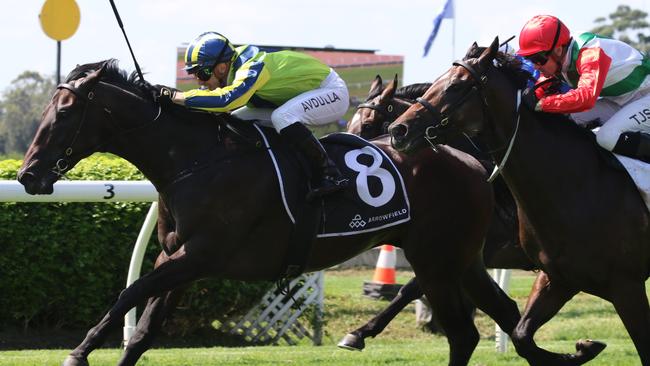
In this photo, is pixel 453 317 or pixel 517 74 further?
pixel 453 317

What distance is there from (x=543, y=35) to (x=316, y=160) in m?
1.34

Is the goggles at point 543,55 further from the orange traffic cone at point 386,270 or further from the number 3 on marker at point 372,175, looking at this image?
the orange traffic cone at point 386,270

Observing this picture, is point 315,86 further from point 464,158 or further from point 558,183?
point 558,183

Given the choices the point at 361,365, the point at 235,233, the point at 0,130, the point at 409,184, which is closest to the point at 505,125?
the point at 409,184

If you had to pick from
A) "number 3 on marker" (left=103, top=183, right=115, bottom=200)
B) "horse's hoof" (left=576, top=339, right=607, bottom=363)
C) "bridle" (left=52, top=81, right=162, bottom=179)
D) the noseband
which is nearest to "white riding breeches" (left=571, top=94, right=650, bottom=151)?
the noseband

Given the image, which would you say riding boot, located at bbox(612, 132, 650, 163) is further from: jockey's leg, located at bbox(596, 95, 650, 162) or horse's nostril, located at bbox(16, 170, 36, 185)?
horse's nostril, located at bbox(16, 170, 36, 185)

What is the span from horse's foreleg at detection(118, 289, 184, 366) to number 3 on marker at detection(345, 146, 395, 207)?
112 cm

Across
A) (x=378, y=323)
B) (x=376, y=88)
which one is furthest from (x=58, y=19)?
(x=378, y=323)

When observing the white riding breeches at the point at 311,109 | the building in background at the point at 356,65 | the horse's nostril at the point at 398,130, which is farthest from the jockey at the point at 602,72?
the building in background at the point at 356,65

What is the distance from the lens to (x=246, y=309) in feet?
33.2

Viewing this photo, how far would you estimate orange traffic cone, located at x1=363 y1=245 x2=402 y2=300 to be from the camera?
43.3 ft

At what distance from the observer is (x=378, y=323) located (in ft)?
25.3

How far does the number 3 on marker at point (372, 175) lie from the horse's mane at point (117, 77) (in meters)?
1.16

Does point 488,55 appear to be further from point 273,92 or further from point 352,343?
point 352,343
